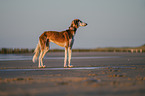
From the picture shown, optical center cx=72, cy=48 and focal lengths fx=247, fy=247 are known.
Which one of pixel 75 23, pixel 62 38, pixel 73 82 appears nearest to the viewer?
pixel 73 82

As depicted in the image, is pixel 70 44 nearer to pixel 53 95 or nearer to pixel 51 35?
pixel 51 35

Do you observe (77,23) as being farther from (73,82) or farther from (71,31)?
(73,82)

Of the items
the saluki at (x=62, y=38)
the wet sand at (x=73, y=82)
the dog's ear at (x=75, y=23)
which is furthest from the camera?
the dog's ear at (x=75, y=23)

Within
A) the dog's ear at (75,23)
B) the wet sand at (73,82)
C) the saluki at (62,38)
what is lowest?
the wet sand at (73,82)

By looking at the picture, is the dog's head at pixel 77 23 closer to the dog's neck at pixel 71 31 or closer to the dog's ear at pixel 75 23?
the dog's ear at pixel 75 23

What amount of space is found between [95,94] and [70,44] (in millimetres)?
10618

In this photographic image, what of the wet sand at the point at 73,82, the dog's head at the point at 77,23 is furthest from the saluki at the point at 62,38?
the wet sand at the point at 73,82

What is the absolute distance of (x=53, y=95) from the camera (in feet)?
18.9

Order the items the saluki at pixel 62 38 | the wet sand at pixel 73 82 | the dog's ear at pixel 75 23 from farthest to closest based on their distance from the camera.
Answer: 1. the dog's ear at pixel 75 23
2. the saluki at pixel 62 38
3. the wet sand at pixel 73 82

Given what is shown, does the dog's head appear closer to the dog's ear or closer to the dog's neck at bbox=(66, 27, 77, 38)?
the dog's ear

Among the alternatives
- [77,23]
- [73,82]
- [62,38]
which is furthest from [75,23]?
[73,82]

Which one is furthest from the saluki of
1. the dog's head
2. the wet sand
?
the wet sand

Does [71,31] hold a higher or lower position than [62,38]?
higher

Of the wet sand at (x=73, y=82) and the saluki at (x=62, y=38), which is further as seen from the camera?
the saluki at (x=62, y=38)
